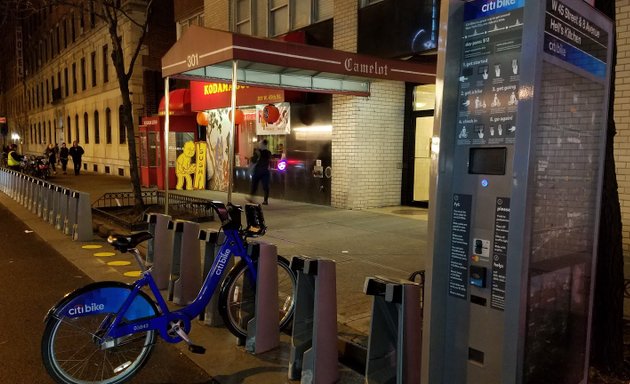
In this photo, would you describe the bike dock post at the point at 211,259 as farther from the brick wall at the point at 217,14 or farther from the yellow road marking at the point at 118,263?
the brick wall at the point at 217,14

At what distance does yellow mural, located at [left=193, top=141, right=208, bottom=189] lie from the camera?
1791 cm

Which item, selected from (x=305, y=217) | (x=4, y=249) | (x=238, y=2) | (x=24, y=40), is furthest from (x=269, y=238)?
(x=24, y=40)

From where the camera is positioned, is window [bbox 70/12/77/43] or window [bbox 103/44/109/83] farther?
window [bbox 70/12/77/43]

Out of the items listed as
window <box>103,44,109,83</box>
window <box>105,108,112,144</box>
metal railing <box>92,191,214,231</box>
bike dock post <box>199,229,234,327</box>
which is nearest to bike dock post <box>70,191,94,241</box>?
metal railing <box>92,191,214,231</box>

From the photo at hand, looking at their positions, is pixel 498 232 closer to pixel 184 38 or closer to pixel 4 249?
pixel 184 38

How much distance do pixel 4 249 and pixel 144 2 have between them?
17.9 m

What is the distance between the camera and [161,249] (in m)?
6.36

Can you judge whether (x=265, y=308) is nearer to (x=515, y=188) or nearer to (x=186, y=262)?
(x=186, y=262)

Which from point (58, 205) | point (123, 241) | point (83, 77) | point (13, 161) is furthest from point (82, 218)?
point (83, 77)

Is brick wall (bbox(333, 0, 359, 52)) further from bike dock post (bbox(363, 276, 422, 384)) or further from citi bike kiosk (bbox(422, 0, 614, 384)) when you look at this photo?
bike dock post (bbox(363, 276, 422, 384))

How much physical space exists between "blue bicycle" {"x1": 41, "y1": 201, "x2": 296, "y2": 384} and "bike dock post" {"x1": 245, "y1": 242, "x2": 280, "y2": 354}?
202 mm

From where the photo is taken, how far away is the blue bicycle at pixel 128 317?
3678 millimetres

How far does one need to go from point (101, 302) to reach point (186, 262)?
181cm

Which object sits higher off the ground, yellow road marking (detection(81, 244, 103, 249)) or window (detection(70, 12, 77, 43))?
window (detection(70, 12, 77, 43))
